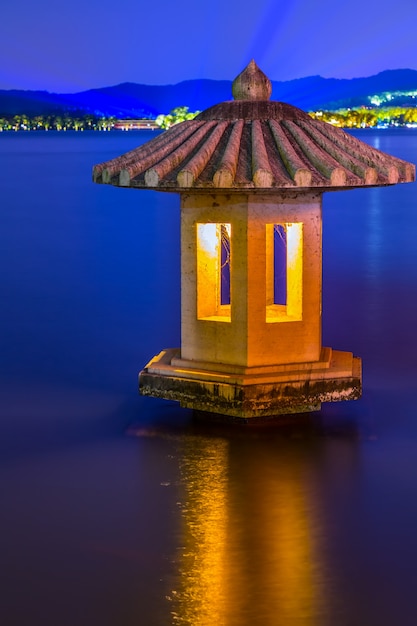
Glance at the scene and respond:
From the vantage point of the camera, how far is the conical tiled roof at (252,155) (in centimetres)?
995

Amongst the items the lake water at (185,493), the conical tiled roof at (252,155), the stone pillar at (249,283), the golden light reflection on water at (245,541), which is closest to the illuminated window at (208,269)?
the stone pillar at (249,283)

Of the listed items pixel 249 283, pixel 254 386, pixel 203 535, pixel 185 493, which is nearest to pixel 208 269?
pixel 249 283

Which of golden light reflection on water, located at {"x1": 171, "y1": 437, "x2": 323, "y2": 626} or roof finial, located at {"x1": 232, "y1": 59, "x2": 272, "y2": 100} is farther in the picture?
roof finial, located at {"x1": 232, "y1": 59, "x2": 272, "y2": 100}

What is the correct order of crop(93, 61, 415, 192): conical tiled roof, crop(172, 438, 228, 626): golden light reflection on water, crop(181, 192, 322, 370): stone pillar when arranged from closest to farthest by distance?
1. crop(172, 438, 228, 626): golden light reflection on water
2. crop(93, 61, 415, 192): conical tiled roof
3. crop(181, 192, 322, 370): stone pillar

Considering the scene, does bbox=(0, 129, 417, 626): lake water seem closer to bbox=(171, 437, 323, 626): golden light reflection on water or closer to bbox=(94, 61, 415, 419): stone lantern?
bbox=(171, 437, 323, 626): golden light reflection on water

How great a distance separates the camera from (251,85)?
36.5 ft

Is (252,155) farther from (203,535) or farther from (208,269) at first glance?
(203,535)

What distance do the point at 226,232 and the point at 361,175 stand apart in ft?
7.68

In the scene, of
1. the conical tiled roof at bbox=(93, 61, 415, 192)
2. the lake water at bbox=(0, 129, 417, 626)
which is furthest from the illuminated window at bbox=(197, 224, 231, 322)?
the lake water at bbox=(0, 129, 417, 626)

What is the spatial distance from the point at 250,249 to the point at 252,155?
84 cm

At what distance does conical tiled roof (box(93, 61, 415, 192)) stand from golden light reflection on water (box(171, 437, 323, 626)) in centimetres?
227

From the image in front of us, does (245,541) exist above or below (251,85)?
below

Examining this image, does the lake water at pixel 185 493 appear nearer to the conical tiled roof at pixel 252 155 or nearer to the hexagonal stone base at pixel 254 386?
the hexagonal stone base at pixel 254 386

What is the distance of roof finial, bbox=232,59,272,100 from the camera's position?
36.4ft
